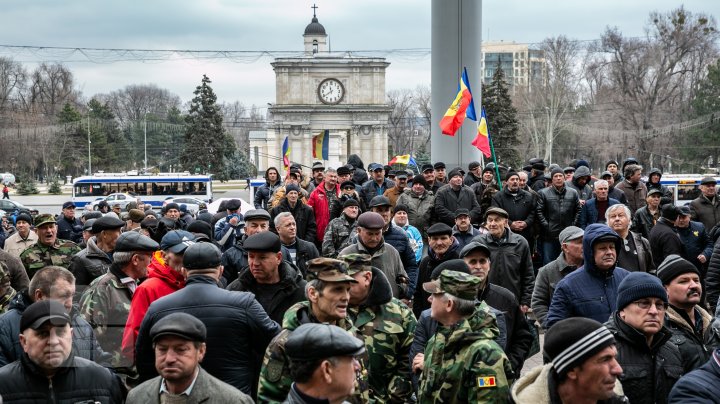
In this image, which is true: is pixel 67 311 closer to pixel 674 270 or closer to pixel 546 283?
pixel 674 270

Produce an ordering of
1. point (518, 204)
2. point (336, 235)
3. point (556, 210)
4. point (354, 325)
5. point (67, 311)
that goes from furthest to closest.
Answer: point (556, 210) → point (518, 204) → point (336, 235) → point (354, 325) → point (67, 311)

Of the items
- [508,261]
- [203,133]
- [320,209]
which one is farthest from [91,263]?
[203,133]

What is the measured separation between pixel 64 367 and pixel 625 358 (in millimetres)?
3340

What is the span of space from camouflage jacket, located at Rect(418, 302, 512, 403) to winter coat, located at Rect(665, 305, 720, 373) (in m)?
1.29

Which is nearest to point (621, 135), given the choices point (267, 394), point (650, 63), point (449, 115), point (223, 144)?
point (650, 63)

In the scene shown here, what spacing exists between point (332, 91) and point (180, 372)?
80300 millimetres

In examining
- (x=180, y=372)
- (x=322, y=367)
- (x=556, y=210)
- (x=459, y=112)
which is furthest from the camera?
(x=459, y=112)

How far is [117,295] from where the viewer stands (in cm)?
676

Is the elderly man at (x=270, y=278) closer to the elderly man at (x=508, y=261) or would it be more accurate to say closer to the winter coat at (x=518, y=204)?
the elderly man at (x=508, y=261)

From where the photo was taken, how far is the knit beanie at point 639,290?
17.4 ft

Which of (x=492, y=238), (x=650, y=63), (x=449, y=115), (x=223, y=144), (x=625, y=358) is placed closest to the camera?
(x=625, y=358)

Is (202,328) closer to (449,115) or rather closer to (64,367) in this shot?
(64,367)

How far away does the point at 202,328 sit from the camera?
4.77m

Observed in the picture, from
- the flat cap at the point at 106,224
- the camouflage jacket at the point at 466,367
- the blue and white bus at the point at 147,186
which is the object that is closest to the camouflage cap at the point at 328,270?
the camouflage jacket at the point at 466,367
